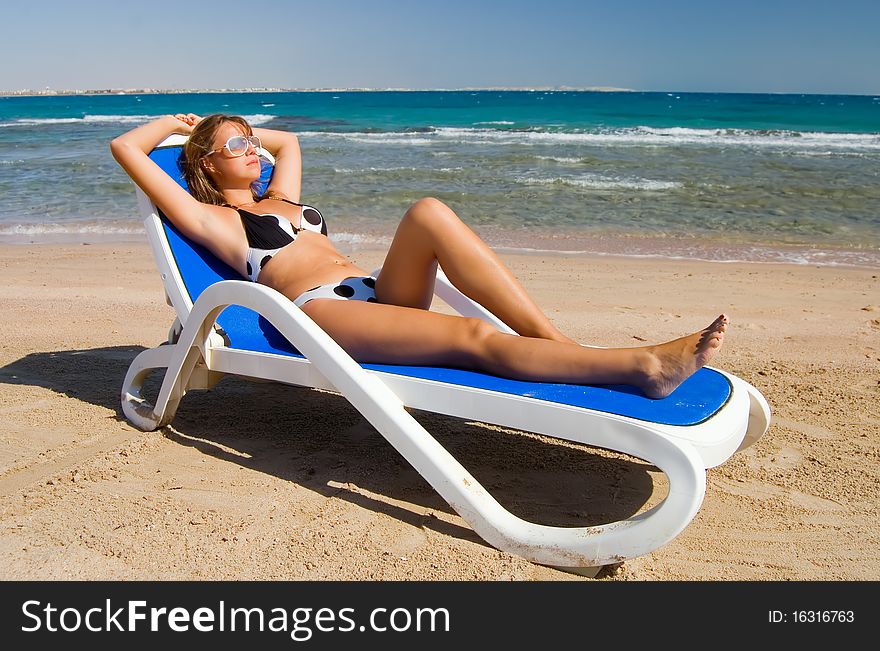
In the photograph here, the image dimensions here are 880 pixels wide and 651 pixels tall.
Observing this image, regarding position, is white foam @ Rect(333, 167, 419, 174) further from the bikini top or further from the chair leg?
the chair leg

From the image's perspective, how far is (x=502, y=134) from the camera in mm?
25594

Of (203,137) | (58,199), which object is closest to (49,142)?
(58,199)

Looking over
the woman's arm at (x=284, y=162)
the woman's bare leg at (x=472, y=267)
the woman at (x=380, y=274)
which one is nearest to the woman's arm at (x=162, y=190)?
the woman at (x=380, y=274)

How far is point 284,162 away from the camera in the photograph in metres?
4.38

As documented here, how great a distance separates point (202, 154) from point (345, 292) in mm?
1167

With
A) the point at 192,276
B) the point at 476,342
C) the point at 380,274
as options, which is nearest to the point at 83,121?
the point at 192,276

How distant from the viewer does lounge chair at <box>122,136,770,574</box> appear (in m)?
2.37

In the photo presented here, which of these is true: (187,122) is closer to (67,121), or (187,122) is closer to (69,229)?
(69,229)

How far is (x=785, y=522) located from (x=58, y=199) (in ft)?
36.9

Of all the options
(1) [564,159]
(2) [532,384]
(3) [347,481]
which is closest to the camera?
(2) [532,384]

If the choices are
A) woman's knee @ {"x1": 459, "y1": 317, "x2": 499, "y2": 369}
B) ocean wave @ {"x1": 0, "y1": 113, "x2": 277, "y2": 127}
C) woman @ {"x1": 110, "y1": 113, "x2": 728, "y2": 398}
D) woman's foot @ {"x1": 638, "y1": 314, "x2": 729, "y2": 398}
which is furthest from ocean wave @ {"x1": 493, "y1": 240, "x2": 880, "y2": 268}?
ocean wave @ {"x1": 0, "y1": 113, "x2": 277, "y2": 127}

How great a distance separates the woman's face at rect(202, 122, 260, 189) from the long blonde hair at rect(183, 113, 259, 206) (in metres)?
0.02

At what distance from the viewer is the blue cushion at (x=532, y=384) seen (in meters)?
2.52
